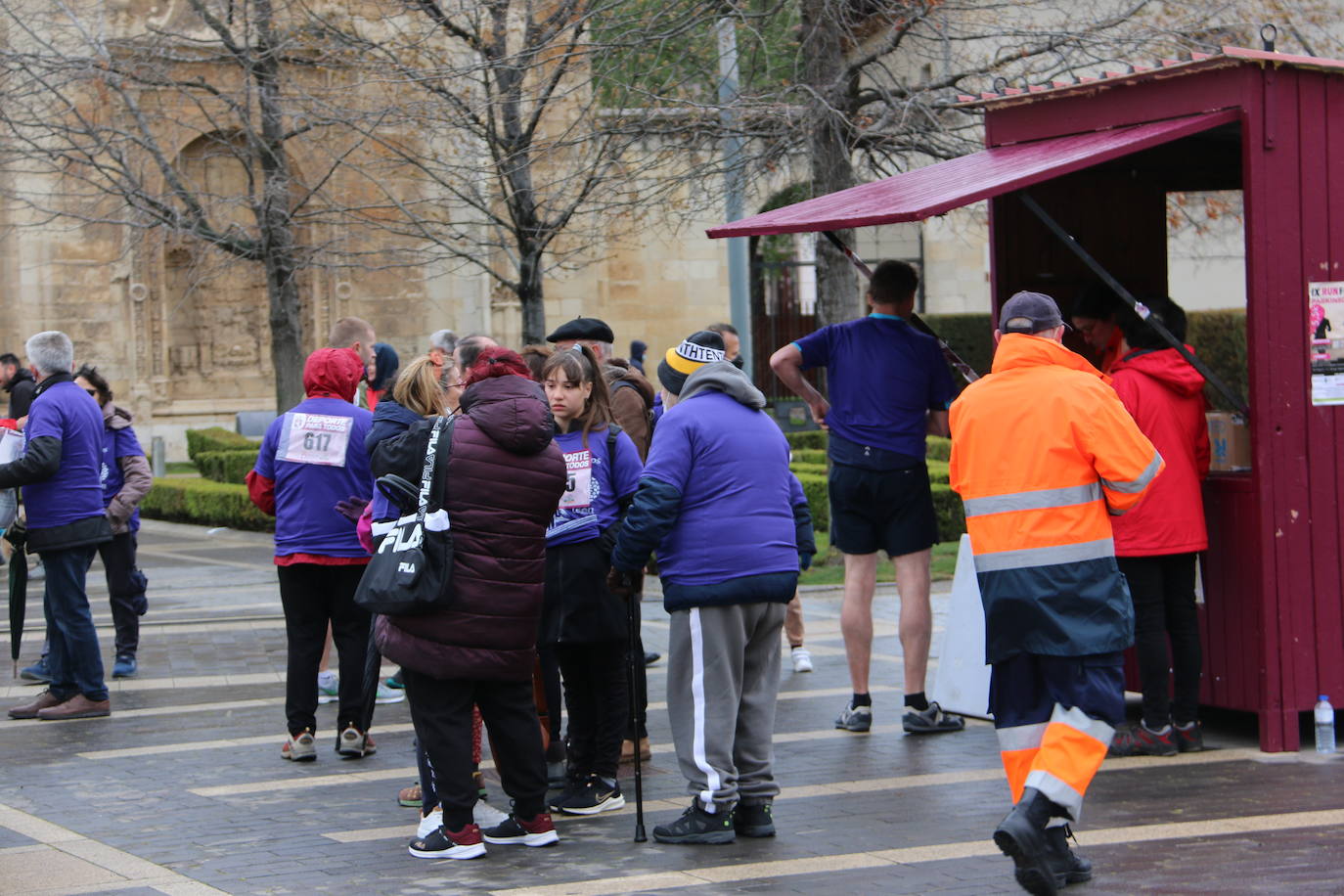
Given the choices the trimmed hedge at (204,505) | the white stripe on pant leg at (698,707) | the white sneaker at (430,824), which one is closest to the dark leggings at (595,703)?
the white stripe on pant leg at (698,707)

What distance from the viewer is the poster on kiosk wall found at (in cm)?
734

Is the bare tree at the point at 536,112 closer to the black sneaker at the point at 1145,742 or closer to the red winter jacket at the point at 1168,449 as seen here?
the red winter jacket at the point at 1168,449

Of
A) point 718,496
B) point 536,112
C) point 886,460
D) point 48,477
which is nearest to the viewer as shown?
point 718,496

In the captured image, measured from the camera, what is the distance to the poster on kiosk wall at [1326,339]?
7336 millimetres

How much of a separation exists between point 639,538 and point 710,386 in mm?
623

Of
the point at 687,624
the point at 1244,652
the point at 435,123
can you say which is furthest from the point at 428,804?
the point at 435,123

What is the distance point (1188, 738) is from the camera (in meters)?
7.48

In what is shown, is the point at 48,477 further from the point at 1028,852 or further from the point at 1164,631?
the point at 1028,852

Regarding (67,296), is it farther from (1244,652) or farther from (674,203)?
(1244,652)

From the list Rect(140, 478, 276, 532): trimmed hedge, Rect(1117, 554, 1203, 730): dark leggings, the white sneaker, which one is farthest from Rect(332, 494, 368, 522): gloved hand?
Rect(140, 478, 276, 532): trimmed hedge

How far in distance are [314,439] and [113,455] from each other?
295 centimetres

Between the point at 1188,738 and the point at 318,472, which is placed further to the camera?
the point at 318,472

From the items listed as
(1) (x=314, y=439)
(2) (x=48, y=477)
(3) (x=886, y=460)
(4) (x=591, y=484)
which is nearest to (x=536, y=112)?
(2) (x=48, y=477)

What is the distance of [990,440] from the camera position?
570 centimetres
